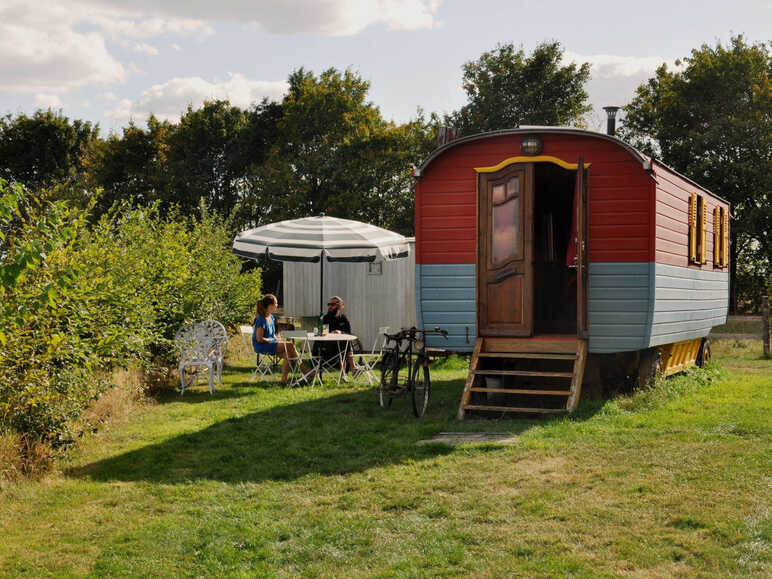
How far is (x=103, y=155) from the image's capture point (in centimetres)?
3194

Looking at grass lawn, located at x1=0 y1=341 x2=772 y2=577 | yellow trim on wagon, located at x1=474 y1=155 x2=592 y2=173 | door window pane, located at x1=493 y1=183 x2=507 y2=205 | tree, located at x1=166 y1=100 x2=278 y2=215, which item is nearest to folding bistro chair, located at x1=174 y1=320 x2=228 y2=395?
grass lawn, located at x1=0 y1=341 x2=772 y2=577

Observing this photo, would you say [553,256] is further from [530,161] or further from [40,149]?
[40,149]

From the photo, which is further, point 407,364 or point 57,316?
point 407,364

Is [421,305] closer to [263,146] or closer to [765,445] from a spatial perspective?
[765,445]

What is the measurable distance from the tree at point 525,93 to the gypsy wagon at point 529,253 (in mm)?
19610

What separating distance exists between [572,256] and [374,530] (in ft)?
16.6

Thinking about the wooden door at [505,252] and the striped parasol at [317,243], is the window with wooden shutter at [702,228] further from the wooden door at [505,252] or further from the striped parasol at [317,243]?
the striped parasol at [317,243]

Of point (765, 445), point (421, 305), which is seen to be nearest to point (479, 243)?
point (421, 305)

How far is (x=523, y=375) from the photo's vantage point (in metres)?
8.64

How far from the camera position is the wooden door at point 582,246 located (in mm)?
8477

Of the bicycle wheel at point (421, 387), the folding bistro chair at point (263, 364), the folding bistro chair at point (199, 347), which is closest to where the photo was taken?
the bicycle wheel at point (421, 387)

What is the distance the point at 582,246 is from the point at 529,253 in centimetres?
56

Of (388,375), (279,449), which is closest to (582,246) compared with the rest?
(388,375)

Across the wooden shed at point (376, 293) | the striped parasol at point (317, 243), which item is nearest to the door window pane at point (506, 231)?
the striped parasol at point (317, 243)
